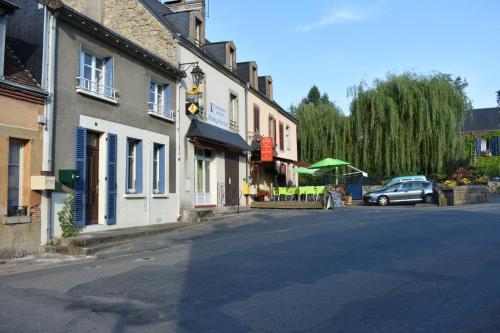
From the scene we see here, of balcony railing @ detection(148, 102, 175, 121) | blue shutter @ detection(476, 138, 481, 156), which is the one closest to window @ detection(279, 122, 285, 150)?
balcony railing @ detection(148, 102, 175, 121)

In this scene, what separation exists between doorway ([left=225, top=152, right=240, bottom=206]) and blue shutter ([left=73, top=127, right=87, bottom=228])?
32.4ft

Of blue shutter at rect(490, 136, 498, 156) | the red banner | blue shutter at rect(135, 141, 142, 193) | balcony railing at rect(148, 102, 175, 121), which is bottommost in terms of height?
blue shutter at rect(135, 141, 142, 193)

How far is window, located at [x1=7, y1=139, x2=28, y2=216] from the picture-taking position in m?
10.2

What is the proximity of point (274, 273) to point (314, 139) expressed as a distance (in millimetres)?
29378

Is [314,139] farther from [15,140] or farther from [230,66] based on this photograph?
[15,140]

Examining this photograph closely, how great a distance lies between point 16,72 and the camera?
10.7 metres

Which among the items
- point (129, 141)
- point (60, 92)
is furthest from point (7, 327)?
point (129, 141)

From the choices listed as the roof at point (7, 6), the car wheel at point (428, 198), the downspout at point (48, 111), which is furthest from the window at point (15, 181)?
the car wheel at point (428, 198)

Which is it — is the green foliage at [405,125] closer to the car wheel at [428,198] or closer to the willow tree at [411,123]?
the willow tree at [411,123]

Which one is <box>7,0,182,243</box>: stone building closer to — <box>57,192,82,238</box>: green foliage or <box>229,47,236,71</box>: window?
<box>57,192,82,238</box>: green foliage

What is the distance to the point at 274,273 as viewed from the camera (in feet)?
24.0

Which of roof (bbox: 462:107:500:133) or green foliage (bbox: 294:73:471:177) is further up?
roof (bbox: 462:107:500:133)

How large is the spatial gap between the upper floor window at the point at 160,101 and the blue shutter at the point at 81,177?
140 inches

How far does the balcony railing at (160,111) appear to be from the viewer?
51.7 feet
